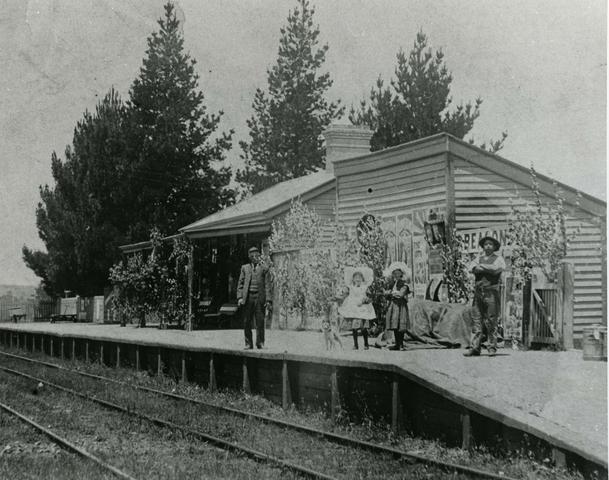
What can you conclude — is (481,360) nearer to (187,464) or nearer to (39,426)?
(187,464)

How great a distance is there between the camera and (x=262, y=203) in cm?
2250

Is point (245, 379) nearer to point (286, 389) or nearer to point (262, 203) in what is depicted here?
point (286, 389)

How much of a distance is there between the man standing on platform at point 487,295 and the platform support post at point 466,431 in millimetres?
3547

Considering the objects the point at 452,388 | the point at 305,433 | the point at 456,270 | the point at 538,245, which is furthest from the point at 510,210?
the point at 452,388

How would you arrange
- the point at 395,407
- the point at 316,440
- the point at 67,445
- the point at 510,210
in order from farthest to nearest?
the point at 510,210 → the point at 395,407 → the point at 316,440 → the point at 67,445

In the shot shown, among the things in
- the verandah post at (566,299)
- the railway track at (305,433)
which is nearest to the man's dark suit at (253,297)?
the railway track at (305,433)

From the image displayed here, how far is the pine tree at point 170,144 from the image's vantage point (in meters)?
33.2

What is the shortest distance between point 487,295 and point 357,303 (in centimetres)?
222

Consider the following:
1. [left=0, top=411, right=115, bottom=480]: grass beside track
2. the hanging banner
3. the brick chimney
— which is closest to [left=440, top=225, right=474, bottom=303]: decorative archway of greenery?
the hanging banner

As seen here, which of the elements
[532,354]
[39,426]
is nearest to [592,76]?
[532,354]

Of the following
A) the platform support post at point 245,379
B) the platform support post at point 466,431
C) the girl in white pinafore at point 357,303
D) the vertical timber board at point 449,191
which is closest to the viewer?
the platform support post at point 466,431

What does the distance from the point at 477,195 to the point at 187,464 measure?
29.3ft

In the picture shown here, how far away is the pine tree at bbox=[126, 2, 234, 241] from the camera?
33219 millimetres

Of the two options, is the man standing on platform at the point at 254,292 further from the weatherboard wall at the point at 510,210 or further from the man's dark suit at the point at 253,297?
the weatherboard wall at the point at 510,210
